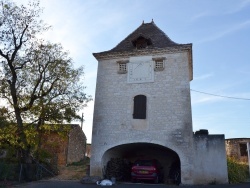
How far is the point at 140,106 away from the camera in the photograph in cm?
1596

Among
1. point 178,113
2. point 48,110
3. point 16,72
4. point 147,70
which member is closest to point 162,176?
point 178,113

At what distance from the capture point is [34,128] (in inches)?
635

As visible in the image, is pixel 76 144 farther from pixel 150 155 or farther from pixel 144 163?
pixel 144 163

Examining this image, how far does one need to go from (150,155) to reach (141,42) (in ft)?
26.6

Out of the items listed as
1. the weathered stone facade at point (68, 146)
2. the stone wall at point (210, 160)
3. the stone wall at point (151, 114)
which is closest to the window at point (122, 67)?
the stone wall at point (151, 114)

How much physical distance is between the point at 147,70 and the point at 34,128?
8.25 m

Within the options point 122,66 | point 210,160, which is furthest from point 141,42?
point 210,160

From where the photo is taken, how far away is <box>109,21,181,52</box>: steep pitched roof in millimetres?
17516

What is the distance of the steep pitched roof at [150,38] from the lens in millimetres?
17516

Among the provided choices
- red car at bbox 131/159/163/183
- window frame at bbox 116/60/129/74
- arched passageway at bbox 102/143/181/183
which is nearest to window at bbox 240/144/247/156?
arched passageway at bbox 102/143/181/183

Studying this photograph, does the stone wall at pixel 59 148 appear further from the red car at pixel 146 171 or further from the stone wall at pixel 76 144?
the red car at pixel 146 171

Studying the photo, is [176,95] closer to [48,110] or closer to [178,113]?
[178,113]

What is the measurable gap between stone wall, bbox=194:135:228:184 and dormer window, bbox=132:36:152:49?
23.5 feet

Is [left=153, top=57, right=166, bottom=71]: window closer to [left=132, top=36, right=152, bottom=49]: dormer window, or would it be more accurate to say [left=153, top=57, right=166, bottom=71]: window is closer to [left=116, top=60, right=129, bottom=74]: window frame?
[left=132, top=36, right=152, bottom=49]: dormer window
